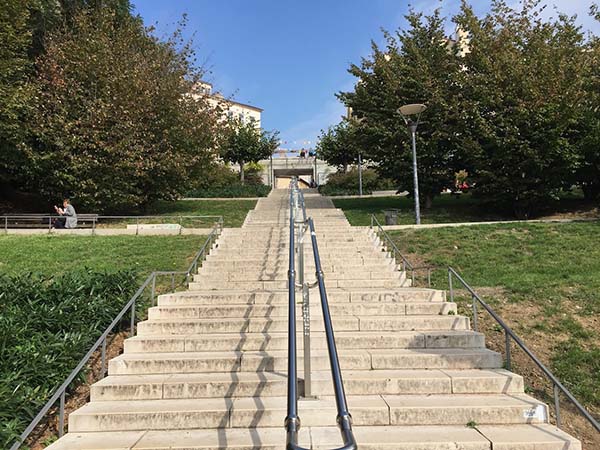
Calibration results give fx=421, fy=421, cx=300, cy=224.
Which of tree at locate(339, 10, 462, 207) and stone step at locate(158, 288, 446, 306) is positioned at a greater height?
tree at locate(339, 10, 462, 207)

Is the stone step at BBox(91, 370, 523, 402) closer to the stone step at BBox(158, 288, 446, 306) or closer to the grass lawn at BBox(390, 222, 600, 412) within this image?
the grass lawn at BBox(390, 222, 600, 412)

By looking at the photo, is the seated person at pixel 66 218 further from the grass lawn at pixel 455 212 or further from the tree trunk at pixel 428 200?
the tree trunk at pixel 428 200

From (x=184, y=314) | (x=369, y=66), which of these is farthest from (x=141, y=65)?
(x=184, y=314)

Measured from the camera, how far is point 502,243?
1026 cm

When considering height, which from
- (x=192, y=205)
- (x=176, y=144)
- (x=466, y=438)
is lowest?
(x=466, y=438)

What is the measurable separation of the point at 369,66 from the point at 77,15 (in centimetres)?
1199

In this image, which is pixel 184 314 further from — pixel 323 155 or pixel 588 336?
pixel 323 155

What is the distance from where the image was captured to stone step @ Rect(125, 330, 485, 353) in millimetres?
5043

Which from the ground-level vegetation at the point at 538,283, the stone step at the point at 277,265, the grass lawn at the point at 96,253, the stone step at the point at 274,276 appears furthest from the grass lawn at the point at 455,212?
the grass lawn at the point at 96,253

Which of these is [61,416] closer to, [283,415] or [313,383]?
[283,415]

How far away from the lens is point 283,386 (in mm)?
4219

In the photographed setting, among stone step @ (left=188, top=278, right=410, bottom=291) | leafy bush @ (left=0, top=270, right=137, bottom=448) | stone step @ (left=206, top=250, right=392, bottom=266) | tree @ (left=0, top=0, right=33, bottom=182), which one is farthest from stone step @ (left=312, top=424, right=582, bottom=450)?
tree @ (left=0, top=0, right=33, bottom=182)

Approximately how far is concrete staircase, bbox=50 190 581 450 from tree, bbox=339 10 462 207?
1088 centimetres

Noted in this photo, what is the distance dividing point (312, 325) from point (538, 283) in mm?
4614
